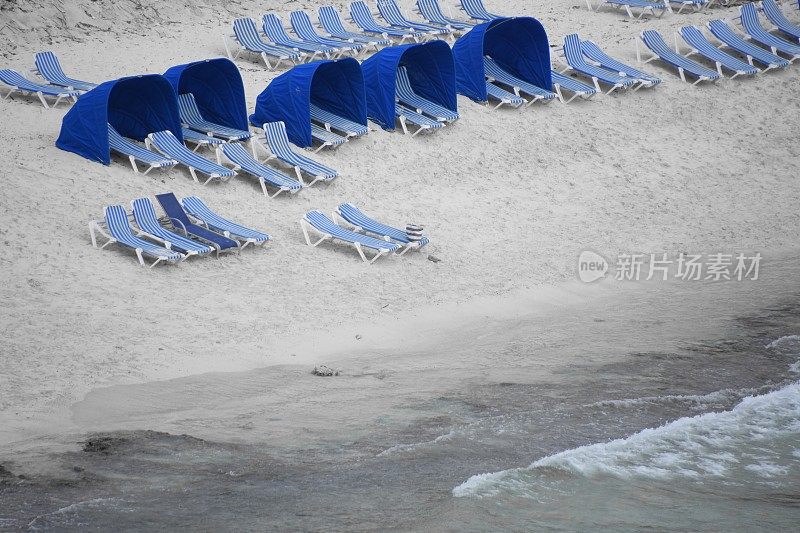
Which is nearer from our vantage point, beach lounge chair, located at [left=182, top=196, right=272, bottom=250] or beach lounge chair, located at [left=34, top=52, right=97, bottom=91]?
beach lounge chair, located at [left=182, top=196, right=272, bottom=250]

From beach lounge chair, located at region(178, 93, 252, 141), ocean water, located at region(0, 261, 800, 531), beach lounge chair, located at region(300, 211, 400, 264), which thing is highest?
beach lounge chair, located at region(178, 93, 252, 141)

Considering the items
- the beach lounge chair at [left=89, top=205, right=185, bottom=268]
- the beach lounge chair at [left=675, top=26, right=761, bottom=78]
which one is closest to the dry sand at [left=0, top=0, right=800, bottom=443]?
the beach lounge chair at [left=89, top=205, right=185, bottom=268]

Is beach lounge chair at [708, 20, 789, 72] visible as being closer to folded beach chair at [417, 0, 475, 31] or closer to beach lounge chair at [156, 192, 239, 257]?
folded beach chair at [417, 0, 475, 31]

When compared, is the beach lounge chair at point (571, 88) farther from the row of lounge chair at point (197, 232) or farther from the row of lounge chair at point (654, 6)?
the row of lounge chair at point (197, 232)

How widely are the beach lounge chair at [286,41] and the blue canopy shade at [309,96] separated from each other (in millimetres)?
2465

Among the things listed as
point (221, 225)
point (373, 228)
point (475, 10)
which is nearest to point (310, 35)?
point (475, 10)

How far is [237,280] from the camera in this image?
13.4 meters

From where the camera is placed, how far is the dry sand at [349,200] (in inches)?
462

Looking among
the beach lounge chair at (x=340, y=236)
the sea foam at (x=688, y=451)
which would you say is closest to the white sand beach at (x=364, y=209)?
the beach lounge chair at (x=340, y=236)

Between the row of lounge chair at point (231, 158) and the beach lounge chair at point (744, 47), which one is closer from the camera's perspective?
the row of lounge chair at point (231, 158)

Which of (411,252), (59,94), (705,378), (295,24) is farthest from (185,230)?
(295,24)

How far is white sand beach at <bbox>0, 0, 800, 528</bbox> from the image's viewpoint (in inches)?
460

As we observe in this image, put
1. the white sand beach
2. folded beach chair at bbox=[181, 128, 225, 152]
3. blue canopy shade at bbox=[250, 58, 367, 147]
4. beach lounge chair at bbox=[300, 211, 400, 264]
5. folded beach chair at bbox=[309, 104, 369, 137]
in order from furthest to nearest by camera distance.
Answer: folded beach chair at bbox=[309, 104, 369, 137] < blue canopy shade at bbox=[250, 58, 367, 147] < folded beach chair at bbox=[181, 128, 225, 152] < beach lounge chair at bbox=[300, 211, 400, 264] < the white sand beach

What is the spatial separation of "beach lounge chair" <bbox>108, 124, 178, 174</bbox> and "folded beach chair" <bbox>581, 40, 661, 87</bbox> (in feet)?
29.9
